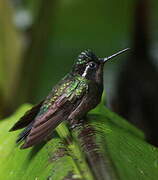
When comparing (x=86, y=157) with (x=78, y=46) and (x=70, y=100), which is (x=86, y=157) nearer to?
(x=70, y=100)

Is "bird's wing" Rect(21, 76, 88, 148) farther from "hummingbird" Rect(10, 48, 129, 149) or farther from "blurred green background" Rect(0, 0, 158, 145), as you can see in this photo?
"blurred green background" Rect(0, 0, 158, 145)

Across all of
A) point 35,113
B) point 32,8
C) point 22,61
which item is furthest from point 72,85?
point 32,8

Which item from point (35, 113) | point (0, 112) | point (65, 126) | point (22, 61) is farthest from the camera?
point (22, 61)

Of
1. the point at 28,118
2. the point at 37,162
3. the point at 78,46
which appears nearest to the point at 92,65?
the point at 28,118

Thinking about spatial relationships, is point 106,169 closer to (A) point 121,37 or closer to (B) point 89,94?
(B) point 89,94

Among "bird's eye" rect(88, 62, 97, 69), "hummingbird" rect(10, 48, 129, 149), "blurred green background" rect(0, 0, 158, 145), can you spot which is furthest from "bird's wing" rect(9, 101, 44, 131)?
"blurred green background" rect(0, 0, 158, 145)

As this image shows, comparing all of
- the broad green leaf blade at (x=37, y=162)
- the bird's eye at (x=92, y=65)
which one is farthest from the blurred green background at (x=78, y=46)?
the bird's eye at (x=92, y=65)
